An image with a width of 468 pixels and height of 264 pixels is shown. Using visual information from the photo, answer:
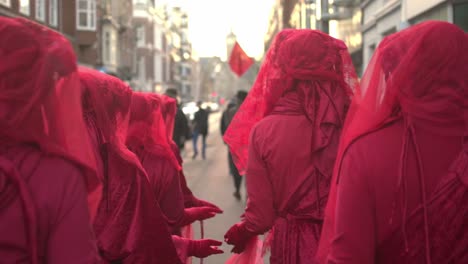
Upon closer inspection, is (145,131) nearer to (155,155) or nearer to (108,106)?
(155,155)

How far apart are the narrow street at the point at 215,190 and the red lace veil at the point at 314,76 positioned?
428 cm

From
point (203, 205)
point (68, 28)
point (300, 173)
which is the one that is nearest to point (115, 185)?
point (300, 173)

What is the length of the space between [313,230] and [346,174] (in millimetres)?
1099

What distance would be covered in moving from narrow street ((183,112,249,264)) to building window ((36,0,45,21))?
1106 centimetres

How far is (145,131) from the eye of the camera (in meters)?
4.31

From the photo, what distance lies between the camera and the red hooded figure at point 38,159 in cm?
201

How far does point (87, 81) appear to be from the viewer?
3.29 m

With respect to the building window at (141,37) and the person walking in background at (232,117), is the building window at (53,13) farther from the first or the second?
the building window at (141,37)

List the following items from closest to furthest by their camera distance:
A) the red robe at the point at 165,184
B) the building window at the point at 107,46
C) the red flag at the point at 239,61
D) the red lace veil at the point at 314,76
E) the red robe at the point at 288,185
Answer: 1. the red robe at the point at 288,185
2. the red lace veil at the point at 314,76
3. the red robe at the point at 165,184
4. the red flag at the point at 239,61
5. the building window at the point at 107,46

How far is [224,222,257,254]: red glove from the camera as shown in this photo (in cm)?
395

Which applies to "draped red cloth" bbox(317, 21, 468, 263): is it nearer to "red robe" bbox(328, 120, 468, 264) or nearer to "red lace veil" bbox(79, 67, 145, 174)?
"red robe" bbox(328, 120, 468, 264)

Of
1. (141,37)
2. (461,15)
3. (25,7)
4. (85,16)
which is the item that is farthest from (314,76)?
(141,37)

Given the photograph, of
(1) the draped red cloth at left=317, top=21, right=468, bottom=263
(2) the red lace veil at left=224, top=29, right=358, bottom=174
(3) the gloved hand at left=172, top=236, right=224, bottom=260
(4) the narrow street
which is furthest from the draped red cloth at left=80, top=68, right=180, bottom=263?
(4) the narrow street

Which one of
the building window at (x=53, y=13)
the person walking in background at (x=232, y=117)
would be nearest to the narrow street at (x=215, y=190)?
the person walking in background at (x=232, y=117)
